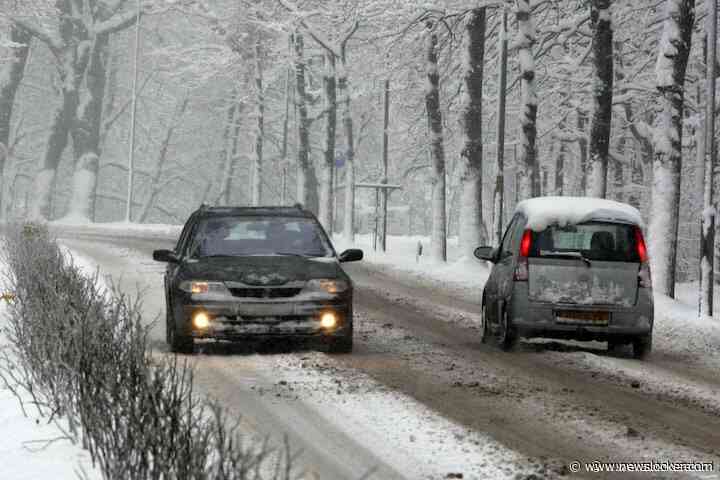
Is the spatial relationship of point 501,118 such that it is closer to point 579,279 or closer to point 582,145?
point 582,145

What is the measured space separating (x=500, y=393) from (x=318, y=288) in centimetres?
283

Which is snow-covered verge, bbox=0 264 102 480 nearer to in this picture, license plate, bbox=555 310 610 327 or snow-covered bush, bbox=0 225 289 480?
snow-covered bush, bbox=0 225 289 480

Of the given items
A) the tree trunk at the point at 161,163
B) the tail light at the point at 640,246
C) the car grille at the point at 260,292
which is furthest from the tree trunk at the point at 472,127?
the tree trunk at the point at 161,163

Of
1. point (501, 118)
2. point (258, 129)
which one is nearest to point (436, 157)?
point (501, 118)

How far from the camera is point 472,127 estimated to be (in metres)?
31.7

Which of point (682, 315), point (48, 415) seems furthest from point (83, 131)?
point (48, 415)

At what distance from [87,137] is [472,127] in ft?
105

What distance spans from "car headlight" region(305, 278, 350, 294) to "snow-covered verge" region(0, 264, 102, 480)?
14.6 feet

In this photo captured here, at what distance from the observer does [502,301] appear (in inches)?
559

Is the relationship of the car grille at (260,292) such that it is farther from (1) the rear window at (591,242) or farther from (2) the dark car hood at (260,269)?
(1) the rear window at (591,242)

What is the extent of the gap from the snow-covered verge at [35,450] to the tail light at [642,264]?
7555mm

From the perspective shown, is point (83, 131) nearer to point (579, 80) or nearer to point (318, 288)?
point (579, 80)

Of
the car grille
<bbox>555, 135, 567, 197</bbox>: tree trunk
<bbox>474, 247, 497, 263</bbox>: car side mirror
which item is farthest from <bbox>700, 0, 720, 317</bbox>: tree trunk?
<bbox>555, 135, 567, 197</bbox>: tree trunk

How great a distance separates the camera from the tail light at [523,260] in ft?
45.0
